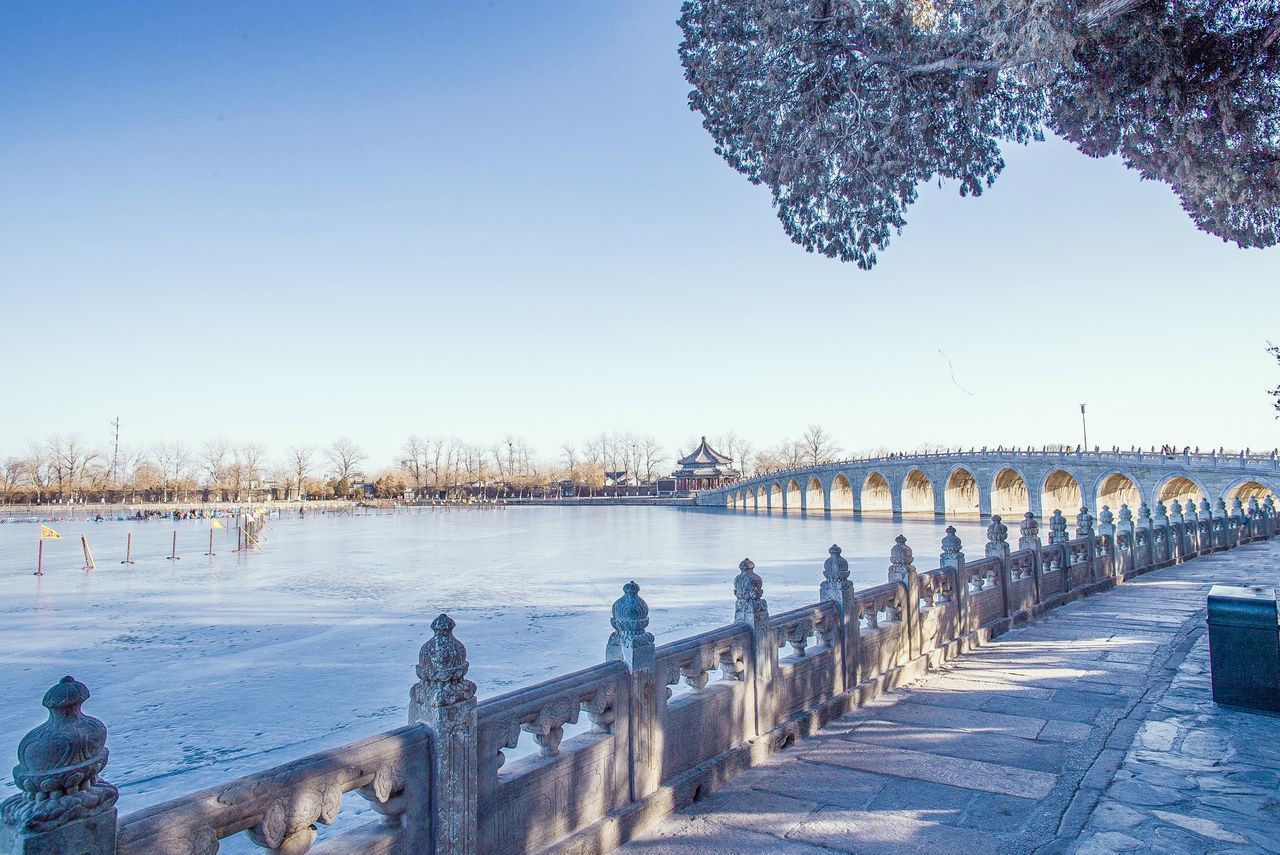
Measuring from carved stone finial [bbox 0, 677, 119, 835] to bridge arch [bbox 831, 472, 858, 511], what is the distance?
77206 mm

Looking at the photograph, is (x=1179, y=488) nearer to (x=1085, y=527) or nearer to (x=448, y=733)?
(x=1085, y=527)

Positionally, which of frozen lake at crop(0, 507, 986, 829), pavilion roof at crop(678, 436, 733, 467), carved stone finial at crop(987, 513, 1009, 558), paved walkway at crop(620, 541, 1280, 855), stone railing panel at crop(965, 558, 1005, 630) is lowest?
frozen lake at crop(0, 507, 986, 829)

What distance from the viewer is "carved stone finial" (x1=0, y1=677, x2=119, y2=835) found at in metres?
2.04

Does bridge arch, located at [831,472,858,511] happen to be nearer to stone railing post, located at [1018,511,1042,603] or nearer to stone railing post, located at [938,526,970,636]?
stone railing post, located at [1018,511,1042,603]

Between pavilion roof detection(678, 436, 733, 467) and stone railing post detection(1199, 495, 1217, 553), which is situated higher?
pavilion roof detection(678, 436, 733, 467)

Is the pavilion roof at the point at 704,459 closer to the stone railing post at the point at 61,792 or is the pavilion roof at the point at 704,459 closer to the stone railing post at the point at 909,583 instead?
the stone railing post at the point at 909,583

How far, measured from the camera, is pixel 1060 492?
199 ft

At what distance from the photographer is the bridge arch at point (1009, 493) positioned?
6141 centimetres

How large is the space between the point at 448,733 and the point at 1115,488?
197 ft

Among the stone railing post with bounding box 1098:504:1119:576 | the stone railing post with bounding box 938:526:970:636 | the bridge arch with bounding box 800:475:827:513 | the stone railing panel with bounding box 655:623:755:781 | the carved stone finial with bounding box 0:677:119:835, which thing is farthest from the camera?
the bridge arch with bounding box 800:475:827:513

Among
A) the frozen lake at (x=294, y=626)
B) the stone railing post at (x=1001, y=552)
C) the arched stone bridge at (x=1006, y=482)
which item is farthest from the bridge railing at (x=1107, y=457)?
the stone railing post at (x=1001, y=552)

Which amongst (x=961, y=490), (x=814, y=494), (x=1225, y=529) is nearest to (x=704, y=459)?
(x=814, y=494)

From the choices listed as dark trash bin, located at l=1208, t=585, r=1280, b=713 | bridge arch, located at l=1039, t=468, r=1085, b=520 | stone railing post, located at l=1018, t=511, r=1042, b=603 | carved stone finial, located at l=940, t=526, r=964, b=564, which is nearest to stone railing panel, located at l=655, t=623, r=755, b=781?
dark trash bin, located at l=1208, t=585, r=1280, b=713

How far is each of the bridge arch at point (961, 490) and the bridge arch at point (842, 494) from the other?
33.2ft
